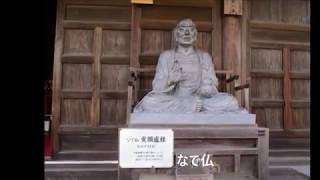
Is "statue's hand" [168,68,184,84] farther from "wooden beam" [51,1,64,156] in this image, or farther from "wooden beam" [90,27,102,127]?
"wooden beam" [51,1,64,156]

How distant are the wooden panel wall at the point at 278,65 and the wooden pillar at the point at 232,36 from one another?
0.57 feet

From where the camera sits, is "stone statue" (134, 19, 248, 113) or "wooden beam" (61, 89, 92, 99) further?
"wooden beam" (61, 89, 92, 99)

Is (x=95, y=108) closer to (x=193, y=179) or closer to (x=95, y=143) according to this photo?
(x=95, y=143)

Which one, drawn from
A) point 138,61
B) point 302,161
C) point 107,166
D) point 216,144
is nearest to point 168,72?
point 138,61

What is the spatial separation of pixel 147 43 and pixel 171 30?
0.36 m

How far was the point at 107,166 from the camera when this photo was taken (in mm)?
4367

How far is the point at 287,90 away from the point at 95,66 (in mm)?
2550

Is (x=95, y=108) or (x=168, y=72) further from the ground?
(x=168, y=72)

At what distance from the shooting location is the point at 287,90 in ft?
16.5

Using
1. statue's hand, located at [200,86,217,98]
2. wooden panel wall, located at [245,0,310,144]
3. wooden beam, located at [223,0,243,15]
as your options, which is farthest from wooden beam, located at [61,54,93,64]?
wooden panel wall, located at [245,0,310,144]

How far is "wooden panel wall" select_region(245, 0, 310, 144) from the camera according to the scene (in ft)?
16.4

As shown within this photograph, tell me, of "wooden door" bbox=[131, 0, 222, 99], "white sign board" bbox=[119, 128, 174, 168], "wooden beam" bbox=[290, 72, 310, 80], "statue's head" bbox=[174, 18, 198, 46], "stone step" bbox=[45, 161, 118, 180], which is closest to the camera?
"white sign board" bbox=[119, 128, 174, 168]

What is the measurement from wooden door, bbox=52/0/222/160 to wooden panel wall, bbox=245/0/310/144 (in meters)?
1.20

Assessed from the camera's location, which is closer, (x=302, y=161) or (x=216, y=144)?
(x=216, y=144)
